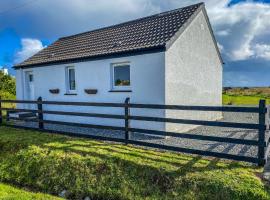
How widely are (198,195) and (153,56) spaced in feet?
19.9

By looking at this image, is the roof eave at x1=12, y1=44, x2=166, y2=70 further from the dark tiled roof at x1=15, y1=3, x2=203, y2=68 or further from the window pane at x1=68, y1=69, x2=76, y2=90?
the window pane at x1=68, y1=69, x2=76, y2=90

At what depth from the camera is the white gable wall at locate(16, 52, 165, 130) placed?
962 cm

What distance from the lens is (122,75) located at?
1088 centimetres

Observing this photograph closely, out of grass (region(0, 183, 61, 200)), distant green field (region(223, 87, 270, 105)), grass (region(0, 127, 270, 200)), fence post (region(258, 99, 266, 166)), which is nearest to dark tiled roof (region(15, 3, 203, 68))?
fence post (region(258, 99, 266, 166))

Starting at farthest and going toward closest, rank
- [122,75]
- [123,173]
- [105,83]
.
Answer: [105,83] < [122,75] < [123,173]

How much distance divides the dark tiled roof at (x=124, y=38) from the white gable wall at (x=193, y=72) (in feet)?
1.96

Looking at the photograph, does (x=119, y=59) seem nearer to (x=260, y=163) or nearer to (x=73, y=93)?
(x=73, y=93)

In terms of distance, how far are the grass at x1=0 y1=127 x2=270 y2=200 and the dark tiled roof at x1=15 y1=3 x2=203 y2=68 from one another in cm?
477

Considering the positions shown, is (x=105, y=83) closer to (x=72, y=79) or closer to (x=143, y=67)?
(x=143, y=67)

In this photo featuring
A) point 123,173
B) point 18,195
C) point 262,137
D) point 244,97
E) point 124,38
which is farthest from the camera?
point 244,97

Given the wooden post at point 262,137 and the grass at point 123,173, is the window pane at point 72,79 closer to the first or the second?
the grass at point 123,173

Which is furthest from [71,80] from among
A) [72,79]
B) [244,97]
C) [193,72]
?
[244,97]

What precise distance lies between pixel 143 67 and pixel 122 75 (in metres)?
1.39

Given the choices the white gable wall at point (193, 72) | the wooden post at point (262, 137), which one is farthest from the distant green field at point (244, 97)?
the wooden post at point (262, 137)
